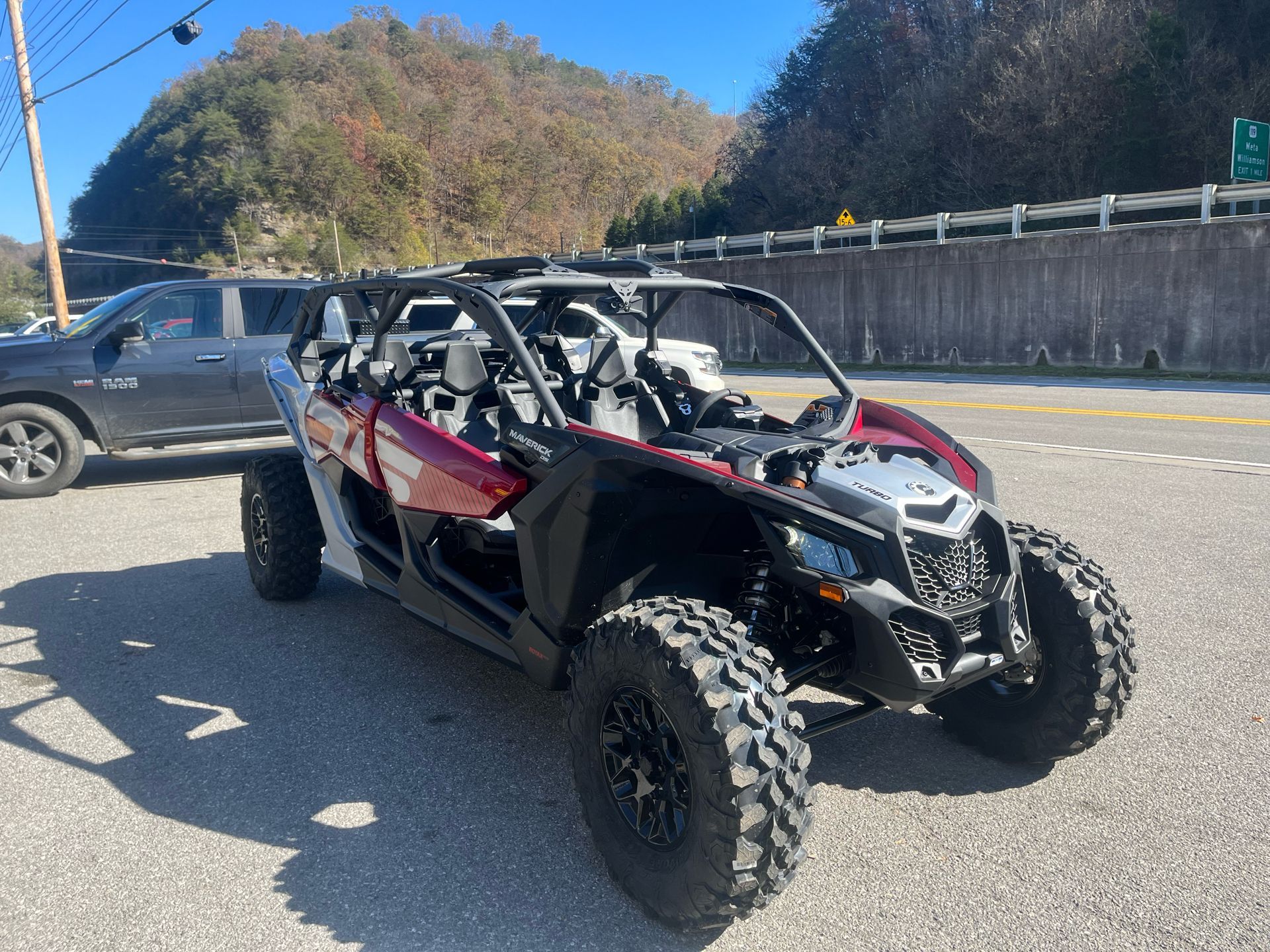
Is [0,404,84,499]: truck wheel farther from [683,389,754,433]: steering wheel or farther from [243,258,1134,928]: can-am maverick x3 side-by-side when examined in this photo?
[683,389,754,433]: steering wheel

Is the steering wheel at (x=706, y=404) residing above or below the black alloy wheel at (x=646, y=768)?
above

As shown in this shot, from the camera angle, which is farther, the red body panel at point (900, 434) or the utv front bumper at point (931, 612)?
the red body panel at point (900, 434)

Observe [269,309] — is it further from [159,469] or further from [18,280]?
[18,280]

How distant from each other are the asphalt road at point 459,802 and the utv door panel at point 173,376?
3739mm

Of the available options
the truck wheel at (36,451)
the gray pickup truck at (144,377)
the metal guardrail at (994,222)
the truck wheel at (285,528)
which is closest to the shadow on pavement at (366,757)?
the truck wheel at (285,528)

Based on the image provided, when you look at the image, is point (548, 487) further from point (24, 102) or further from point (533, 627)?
point (24, 102)

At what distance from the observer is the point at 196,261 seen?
90625 millimetres

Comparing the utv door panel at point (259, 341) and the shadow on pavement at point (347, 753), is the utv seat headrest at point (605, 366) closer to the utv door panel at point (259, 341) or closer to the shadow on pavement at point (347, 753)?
the shadow on pavement at point (347, 753)

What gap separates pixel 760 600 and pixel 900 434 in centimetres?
119

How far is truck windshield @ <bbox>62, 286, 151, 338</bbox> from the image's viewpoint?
923 cm

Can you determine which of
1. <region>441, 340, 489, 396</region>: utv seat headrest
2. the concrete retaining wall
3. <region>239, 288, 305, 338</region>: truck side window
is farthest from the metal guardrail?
<region>441, 340, 489, 396</region>: utv seat headrest

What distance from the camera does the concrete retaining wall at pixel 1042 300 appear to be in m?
18.9

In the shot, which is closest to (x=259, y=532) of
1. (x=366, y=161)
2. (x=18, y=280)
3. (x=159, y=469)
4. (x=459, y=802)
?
(x=459, y=802)

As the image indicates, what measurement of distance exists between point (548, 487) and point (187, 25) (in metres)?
18.2
